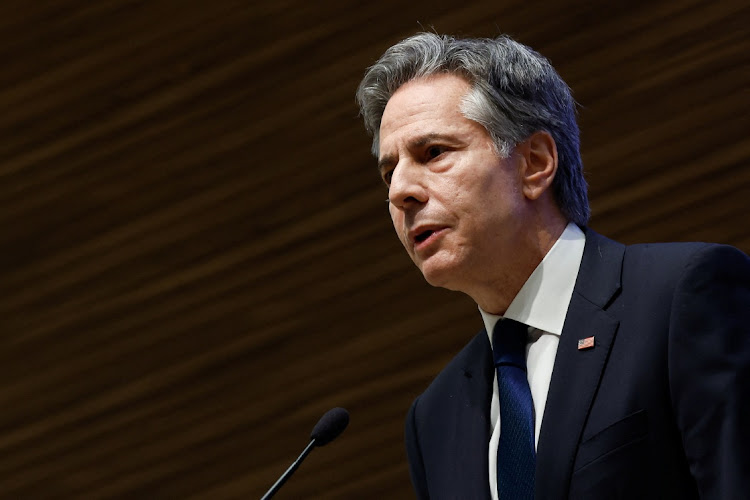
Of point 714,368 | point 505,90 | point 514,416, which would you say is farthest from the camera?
point 505,90

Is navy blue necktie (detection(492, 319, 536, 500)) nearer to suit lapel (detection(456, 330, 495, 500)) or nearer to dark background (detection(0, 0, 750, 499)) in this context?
suit lapel (detection(456, 330, 495, 500))

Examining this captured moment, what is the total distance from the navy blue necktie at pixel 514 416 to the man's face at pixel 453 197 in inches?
2.3

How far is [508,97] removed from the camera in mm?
1137

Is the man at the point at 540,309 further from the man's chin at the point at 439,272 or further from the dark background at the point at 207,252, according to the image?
Answer: the dark background at the point at 207,252

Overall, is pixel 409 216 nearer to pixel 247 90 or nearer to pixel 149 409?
pixel 247 90

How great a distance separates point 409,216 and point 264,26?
74 cm

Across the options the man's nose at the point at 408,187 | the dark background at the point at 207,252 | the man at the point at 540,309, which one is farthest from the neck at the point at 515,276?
the dark background at the point at 207,252

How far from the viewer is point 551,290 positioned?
1.07 meters

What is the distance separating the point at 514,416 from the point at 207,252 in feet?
2.81

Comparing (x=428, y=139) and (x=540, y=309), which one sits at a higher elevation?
(x=428, y=139)

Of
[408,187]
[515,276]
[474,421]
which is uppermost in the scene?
[408,187]

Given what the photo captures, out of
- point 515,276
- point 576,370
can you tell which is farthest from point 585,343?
point 515,276

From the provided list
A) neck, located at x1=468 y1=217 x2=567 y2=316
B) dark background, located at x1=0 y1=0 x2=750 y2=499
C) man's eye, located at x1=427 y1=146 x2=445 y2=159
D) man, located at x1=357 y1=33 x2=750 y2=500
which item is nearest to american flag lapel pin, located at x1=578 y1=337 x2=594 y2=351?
man, located at x1=357 y1=33 x2=750 y2=500

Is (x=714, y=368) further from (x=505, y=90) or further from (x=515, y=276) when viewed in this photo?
(x=505, y=90)
